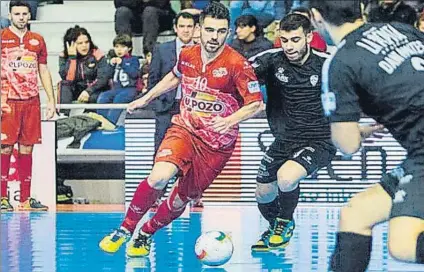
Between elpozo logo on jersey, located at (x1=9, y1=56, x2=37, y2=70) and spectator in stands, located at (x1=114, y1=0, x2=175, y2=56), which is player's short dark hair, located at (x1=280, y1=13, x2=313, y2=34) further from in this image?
spectator in stands, located at (x1=114, y1=0, x2=175, y2=56)

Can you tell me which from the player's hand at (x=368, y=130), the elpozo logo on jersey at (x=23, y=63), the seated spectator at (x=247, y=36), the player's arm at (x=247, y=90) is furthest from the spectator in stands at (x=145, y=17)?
the player's hand at (x=368, y=130)

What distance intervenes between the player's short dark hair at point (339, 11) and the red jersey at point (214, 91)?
7.69ft

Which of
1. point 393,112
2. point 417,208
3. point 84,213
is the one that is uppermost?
point 393,112

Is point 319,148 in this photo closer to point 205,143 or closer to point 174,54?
point 205,143

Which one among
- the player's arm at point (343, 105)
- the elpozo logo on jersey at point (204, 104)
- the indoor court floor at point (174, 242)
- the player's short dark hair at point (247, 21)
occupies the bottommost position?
the indoor court floor at point (174, 242)

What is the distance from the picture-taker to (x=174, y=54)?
33.4ft

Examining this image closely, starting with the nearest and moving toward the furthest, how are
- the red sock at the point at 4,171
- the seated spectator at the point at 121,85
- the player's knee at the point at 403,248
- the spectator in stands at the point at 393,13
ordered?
the player's knee at the point at 403,248
the red sock at the point at 4,171
the seated spectator at the point at 121,85
the spectator in stands at the point at 393,13

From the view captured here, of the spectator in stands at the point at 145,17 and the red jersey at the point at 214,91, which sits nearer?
the red jersey at the point at 214,91

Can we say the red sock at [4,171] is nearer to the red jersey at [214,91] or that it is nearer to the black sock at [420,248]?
the red jersey at [214,91]

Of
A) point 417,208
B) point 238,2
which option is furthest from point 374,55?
point 238,2

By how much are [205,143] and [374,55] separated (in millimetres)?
2654

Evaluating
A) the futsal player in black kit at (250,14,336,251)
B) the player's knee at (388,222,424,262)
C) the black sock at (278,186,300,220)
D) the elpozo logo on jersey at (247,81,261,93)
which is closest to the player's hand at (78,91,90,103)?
the futsal player in black kit at (250,14,336,251)

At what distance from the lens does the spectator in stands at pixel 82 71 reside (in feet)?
40.3

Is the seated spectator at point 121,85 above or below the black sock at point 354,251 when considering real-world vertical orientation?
below
